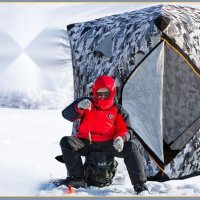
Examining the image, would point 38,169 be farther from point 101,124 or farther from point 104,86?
point 104,86

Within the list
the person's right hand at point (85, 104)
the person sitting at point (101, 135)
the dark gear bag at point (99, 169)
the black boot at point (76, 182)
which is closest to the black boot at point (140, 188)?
the person sitting at point (101, 135)

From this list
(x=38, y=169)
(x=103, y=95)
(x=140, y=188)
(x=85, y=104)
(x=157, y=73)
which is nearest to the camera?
(x=140, y=188)

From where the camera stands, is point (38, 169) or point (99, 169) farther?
point (38, 169)

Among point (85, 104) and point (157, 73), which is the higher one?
point (157, 73)

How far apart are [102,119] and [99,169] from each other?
48 cm

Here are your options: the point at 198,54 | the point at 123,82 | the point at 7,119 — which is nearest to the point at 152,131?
the point at 123,82

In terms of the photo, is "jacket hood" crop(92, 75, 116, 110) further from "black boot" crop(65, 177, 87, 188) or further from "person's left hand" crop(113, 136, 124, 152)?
"black boot" crop(65, 177, 87, 188)

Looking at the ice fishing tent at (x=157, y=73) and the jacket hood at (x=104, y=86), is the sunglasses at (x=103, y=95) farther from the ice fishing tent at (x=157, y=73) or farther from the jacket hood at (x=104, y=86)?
the ice fishing tent at (x=157, y=73)

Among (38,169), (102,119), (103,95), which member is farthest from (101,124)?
(38,169)

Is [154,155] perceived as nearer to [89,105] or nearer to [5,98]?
[89,105]

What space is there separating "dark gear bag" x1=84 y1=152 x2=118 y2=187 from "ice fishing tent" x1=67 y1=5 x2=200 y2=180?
0.64 meters

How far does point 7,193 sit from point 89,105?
3.67ft

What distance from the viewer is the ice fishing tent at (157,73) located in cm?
562

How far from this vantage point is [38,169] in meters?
6.21
